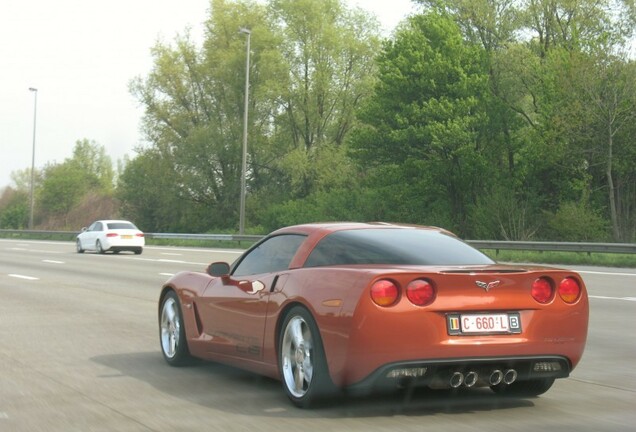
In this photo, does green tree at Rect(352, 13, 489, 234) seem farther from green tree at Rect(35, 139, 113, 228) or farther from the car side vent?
green tree at Rect(35, 139, 113, 228)

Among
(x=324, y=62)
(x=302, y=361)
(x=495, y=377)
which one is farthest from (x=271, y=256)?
(x=324, y=62)

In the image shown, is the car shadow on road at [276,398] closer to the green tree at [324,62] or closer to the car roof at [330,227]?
the car roof at [330,227]

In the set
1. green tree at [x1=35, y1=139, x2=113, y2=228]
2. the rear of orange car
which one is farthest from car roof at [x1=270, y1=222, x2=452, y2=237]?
green tree at [x1=35, y1=139, x2=113, y2=228]

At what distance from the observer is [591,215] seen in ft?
140

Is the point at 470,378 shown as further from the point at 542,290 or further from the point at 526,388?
the point at 526,388

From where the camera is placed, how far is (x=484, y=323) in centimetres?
646

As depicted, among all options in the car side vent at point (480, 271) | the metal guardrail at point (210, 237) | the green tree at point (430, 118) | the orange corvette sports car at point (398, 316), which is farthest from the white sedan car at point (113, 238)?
the car side vent at point (480, 271)

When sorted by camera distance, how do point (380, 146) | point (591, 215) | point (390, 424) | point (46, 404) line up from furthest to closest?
point (380, 146) < point (591, 215) < point (46, 404) < point (390, 424)

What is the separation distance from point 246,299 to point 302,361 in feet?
3.19

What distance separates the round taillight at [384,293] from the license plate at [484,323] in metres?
0.36

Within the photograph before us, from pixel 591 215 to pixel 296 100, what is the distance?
25.6 metres

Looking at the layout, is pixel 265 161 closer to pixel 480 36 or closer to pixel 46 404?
pixel 480 36

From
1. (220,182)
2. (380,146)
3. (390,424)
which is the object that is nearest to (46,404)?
(390,424)

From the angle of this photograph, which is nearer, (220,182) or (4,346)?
(4,346)
